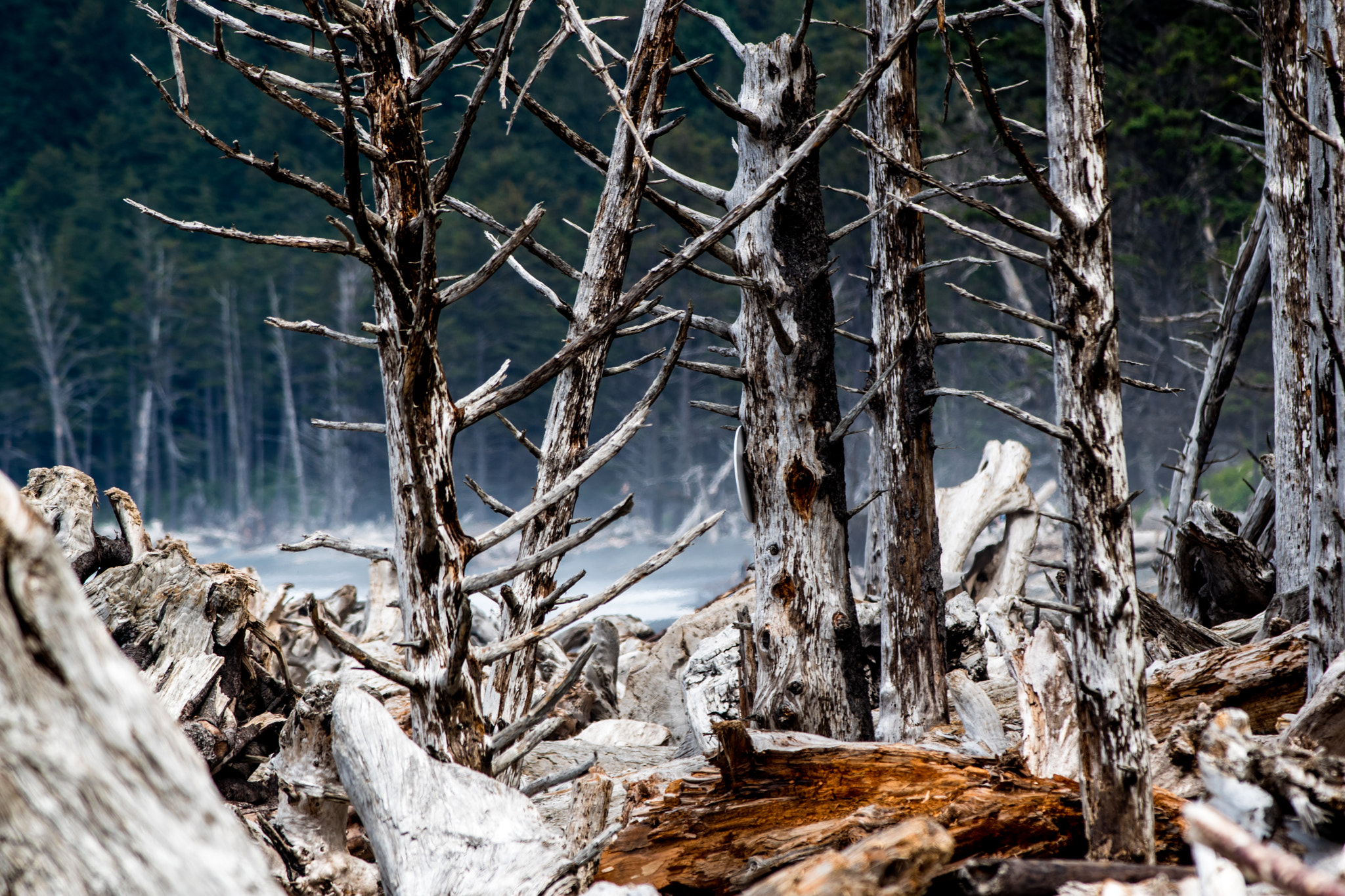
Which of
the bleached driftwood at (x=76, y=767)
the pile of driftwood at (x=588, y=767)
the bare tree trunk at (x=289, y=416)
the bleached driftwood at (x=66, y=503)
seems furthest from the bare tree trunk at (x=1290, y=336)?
the bare tree trunk at (x=289, y=416)

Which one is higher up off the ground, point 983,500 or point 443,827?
point 983,500

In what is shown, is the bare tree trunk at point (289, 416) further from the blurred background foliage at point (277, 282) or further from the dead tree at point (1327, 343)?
the dead tree at point (1327, 343)

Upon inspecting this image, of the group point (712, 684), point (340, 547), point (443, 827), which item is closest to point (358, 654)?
point (340, 547)

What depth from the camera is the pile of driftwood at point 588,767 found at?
1.16m

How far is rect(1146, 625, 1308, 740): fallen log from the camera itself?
11.5 feet

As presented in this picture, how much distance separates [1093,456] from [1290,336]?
2.94 m

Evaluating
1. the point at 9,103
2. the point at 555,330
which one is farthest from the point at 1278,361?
Result: the point at 9,103

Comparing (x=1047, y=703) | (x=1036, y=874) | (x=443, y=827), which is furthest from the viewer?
(x=1047, y=703)

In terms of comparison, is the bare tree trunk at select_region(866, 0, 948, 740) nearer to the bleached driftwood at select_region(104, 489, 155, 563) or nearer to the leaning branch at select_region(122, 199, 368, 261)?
the leaning branch at select_region(122, 199, 368, 261)

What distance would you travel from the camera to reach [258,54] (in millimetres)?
37875

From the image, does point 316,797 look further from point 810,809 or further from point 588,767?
point 810,809

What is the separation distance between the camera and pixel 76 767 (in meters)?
1.15

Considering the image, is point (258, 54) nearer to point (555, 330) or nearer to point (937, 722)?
point (555, 330)

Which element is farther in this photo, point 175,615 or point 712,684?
point 712,684
